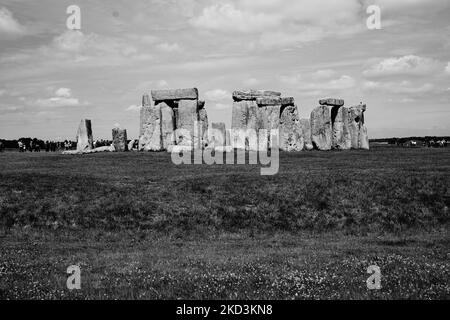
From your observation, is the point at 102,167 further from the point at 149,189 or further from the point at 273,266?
the point at 273,266

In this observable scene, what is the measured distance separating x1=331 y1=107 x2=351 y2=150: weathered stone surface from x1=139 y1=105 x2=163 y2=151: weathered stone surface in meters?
21.2

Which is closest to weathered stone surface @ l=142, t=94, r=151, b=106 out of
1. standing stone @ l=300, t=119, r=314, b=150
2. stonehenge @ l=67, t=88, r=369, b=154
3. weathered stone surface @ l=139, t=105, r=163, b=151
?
stonehenge @ l=67, t=88, r=369, b=154

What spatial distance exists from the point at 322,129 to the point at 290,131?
Result: 16.5ft

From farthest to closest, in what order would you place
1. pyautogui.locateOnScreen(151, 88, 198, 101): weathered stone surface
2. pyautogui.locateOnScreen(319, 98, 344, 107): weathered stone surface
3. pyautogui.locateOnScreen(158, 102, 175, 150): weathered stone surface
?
pyautogui.locateOnScreen(319, 98, 344, 107): weathered stone surface → pyautogui.locateOnScreen(158, 102, 175, 150): weathered stone surface → pyautogui.locateOnScreen(151, 88, 198, 101): weathered stone surface

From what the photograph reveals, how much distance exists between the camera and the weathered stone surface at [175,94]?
49.2 metres

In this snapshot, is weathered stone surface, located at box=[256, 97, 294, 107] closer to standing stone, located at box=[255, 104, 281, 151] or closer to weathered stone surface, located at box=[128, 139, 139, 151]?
standing stone, located at box=[255, 104, 281, 151]

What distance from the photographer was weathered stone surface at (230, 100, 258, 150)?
164 feet

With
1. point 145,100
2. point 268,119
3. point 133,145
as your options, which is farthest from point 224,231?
point 133,145

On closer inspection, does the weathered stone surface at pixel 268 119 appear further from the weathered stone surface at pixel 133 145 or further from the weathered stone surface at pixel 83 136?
the weathered stone surface at pixel 83 136

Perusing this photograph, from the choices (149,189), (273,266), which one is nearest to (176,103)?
(149,189)

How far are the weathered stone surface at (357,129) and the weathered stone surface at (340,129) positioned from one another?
1.08 metres

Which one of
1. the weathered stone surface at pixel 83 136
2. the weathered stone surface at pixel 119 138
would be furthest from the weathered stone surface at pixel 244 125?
the weathered stone surface at pixel 83 136
